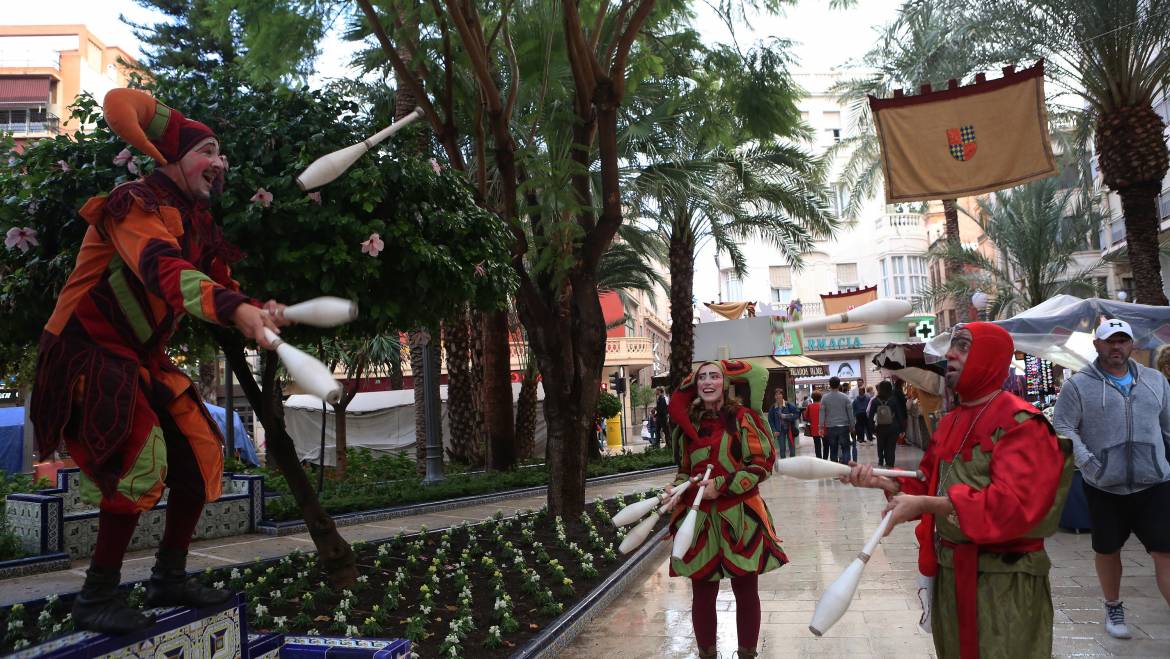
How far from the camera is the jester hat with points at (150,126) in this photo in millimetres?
3154

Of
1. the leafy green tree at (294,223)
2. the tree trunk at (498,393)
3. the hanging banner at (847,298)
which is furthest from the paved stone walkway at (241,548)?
the hanging banner at (847,298)

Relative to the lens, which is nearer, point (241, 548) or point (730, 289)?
point (241, 548)

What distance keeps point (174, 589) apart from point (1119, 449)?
4.96 metres

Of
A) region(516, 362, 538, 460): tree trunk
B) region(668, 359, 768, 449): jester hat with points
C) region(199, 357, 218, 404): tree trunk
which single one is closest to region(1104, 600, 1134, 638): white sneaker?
region(668, 359, 768, 449): jester hat with points

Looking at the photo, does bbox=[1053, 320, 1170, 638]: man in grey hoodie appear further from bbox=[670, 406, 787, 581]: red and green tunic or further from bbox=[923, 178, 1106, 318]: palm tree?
bbox=[923, 178, 1106, 318]: palm tree

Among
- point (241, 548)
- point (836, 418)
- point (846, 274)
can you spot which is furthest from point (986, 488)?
point (846, 274)

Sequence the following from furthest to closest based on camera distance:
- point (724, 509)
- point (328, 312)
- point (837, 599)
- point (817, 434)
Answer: point (817, 434)
point (724, 509)
point (837, 599)
point (328, 312)

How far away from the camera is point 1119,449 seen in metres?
5.09

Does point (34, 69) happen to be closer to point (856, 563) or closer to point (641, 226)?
Answer: point (641, 226)

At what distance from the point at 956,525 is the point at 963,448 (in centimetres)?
30

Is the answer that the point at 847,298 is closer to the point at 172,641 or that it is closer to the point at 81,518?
the point at 81,518

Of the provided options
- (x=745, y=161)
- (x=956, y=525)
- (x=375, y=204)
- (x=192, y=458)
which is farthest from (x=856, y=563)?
(x=745, y=161)

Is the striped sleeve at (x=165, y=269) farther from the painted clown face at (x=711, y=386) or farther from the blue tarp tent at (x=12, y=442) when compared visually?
the blue tarp tent at (x=12, y=442)

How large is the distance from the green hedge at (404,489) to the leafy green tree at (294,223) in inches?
184
